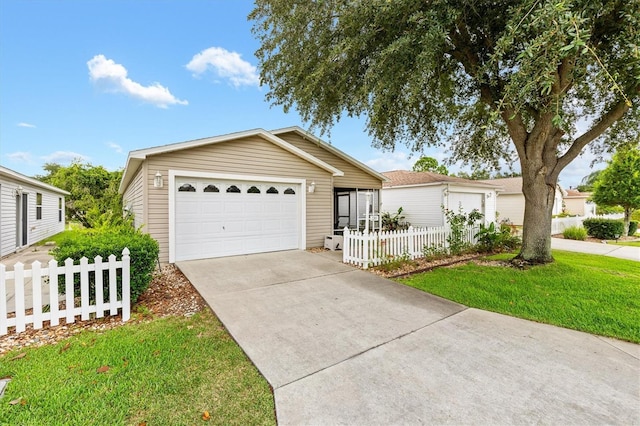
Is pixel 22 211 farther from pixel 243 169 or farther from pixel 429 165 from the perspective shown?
pixel 429 165

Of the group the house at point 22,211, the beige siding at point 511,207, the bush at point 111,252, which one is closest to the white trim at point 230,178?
the bush at point 111,252

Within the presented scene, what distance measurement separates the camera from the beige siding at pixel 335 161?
39.3ft

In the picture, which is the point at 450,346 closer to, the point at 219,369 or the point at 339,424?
the point at 339,424

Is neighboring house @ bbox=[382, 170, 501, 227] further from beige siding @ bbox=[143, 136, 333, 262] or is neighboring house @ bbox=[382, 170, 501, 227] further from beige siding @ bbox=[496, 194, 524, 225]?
beige siding @ bbox=[496, 194, 524, 225]

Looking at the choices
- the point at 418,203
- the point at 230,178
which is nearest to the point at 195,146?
the point at 230,178

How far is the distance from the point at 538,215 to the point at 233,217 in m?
8.32

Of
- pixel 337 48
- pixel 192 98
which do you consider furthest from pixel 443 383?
pixel 192 98

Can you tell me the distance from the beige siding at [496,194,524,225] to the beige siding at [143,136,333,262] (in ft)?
59.9

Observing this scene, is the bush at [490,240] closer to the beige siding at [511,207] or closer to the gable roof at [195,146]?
the gable roof at [195,146]

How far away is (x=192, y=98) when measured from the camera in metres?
14.8

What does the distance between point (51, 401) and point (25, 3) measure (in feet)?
37.5

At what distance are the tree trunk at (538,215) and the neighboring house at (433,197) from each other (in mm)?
5497

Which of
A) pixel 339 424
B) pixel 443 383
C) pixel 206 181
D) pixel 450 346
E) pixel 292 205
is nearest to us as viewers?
pixel 339 424

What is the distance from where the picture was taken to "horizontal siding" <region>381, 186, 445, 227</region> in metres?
13.8
